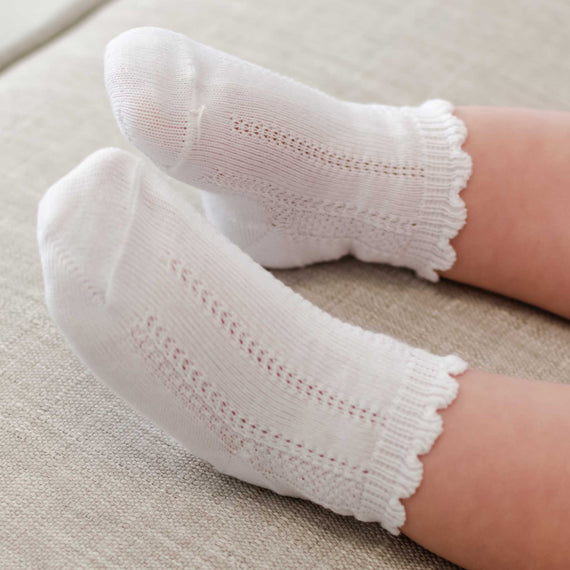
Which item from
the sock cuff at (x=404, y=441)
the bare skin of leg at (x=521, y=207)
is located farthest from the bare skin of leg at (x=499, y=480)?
the bare skin of leg at (x=521, y=207)

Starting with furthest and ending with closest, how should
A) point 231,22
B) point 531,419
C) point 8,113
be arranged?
point 231,22, point 8,113, point 531,419

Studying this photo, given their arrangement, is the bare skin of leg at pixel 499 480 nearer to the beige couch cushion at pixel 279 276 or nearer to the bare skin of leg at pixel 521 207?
the beige couch cushion at pixel 279 276

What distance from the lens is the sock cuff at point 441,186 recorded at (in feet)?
2.50

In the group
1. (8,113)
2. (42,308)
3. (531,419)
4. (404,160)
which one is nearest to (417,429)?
(531,419)

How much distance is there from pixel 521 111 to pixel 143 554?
0.59 meters

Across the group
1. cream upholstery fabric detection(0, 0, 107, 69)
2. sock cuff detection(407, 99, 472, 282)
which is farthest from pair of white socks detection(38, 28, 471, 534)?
cream upholstery fabric detection(0, 0, 107, 69)

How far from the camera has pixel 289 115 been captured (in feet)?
2.48

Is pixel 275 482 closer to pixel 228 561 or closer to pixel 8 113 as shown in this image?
pixel 228 561

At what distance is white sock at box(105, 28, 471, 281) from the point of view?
0.71m

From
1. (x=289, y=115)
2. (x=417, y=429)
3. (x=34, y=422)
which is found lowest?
(x=34, y=422)

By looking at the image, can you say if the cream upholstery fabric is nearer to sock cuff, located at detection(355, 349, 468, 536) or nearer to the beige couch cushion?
the beige couch cushion

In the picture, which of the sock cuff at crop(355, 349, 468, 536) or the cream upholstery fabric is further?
the cream upholstery fabric

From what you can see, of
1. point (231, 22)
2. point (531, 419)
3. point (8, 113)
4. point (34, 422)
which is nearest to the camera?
point (531, 419)

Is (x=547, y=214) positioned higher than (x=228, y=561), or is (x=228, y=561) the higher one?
(x=547, y=214)
